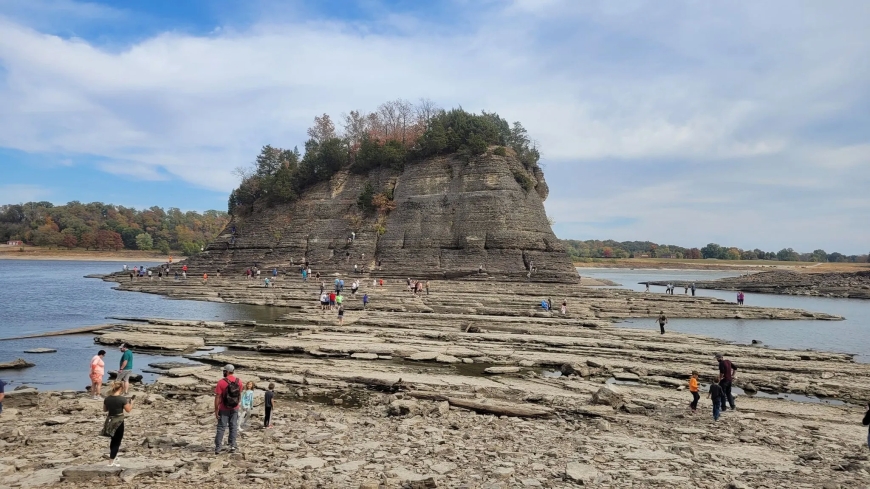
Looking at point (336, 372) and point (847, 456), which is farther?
point (336, 372)

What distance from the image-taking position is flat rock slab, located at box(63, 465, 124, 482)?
9016 millimetres

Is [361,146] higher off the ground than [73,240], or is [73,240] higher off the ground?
[361,146]

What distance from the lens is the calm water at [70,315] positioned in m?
19.4

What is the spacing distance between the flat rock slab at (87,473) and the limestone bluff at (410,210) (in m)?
43.7

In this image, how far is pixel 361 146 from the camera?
69.4 meters

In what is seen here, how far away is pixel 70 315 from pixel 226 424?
32.1 meters

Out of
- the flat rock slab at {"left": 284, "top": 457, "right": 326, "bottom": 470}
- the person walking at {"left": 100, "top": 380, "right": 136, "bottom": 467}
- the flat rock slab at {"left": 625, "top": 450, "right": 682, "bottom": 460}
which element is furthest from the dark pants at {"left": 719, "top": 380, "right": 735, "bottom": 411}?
the person walking at {"left": 100, "top": 380, "right": 136, "bottom": 467}

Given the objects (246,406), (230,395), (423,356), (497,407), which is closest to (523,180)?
(423,356)

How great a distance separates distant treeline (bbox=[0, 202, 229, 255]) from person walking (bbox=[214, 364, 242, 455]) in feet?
440

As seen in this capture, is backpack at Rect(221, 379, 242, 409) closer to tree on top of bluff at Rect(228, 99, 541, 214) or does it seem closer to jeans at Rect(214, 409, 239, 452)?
jeans at Rect(214, 409, 239, 452)

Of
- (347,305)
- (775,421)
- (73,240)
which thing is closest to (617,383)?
(775,421)

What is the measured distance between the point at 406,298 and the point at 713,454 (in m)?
29.6

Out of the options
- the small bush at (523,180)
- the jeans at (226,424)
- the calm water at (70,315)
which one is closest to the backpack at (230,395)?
the jeans at (226,424)

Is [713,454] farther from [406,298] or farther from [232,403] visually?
[406,298]
